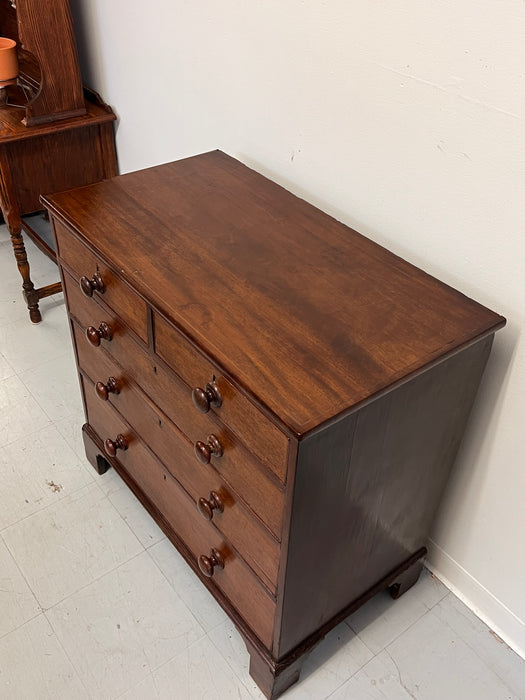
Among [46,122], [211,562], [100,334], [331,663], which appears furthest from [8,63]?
[331,663]

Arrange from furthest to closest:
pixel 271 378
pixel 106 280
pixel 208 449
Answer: pixel 106 280 → pixel 208 449 → pixel 271 378

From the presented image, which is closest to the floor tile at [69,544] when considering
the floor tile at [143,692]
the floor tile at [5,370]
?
the floor tile at [143,692]

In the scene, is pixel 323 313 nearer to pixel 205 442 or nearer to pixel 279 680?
pixel 205 442

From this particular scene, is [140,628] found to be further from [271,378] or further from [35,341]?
[35,341]

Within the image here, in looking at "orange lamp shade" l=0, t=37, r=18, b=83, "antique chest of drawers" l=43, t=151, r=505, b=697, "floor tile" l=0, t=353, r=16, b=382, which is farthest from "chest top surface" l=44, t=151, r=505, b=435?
"floor tile" l=0, t=353, r=16, b=382

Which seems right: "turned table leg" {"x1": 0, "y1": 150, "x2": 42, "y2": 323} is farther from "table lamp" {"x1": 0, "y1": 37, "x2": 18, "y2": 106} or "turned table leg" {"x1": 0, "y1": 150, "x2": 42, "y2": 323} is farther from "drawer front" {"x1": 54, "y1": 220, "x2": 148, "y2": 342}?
"drawer front" {"x1": 54, "y1": 220, "x2": 148, "y2": 342}

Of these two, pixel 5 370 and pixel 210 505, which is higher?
pixel 210 505

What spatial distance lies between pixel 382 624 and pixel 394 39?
123cm

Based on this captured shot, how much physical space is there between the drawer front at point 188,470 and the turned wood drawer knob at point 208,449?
7 centimetres

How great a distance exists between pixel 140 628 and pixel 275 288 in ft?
2.86

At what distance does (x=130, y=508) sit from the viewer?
168cm

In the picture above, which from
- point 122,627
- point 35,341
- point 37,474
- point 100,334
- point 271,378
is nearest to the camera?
point 271,378

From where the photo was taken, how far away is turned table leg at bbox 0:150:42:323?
1.93m

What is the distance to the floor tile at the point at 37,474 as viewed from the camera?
1.67 metres
